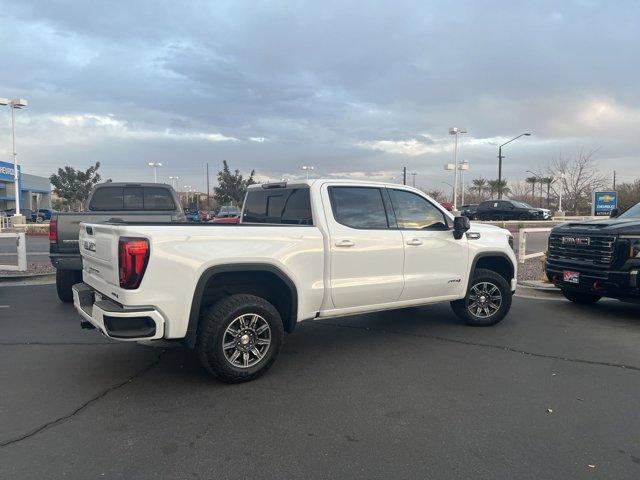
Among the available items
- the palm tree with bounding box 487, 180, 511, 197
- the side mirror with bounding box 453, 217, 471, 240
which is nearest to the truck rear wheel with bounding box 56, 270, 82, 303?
the side mirror with bounding box 453, 217, 471, 240

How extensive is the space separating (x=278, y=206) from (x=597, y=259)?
15.3 ft

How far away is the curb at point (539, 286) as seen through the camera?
30.4ft

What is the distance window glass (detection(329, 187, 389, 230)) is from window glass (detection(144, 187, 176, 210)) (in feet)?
17.0

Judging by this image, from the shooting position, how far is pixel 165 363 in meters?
5.08

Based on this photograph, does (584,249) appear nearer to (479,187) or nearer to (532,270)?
(532,270)

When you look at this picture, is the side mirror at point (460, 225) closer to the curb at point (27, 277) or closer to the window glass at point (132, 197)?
the window glass at point (132, 197)

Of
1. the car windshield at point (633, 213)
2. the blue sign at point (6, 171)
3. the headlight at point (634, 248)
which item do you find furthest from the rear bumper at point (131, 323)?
the blue sign at point (6, 171)

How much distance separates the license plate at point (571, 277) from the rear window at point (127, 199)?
7044 millimetres

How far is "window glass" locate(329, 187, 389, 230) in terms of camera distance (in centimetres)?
527

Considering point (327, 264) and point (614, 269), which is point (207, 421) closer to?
point (327, 264)

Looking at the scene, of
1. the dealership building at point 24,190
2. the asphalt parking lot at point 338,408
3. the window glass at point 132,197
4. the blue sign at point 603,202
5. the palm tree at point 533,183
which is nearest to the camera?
the asphalt parking lot at point 338,408

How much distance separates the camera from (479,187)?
6531 centimetres

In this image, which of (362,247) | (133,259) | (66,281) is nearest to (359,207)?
(362,247)

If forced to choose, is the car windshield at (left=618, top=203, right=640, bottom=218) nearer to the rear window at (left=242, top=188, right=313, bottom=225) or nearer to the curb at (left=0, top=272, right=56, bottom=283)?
the rear window at (left=242, top=188, right=313, bottom=225)
